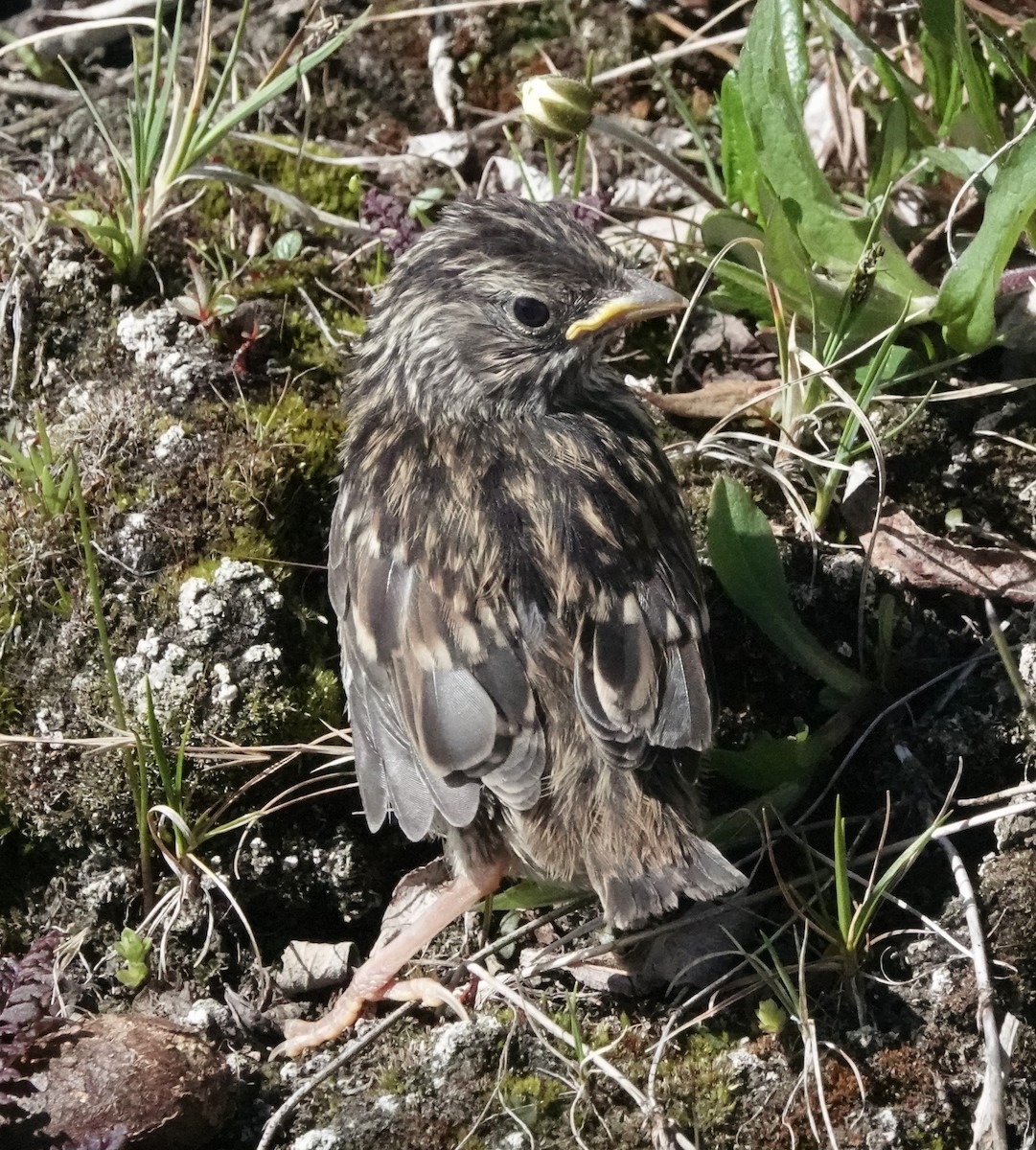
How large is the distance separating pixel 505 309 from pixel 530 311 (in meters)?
0.06

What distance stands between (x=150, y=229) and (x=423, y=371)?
1139 mm

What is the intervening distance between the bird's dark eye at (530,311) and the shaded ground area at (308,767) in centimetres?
81

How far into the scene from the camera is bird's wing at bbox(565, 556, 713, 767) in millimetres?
3061

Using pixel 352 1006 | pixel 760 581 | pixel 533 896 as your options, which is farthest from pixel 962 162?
pixel 352 1006

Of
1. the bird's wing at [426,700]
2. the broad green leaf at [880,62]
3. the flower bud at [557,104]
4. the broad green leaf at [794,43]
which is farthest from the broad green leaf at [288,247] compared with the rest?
the broad green leaf at [880,62]

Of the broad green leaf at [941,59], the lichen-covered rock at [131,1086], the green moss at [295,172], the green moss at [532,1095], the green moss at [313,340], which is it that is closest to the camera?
the lichen-covered rock at [131,1086]

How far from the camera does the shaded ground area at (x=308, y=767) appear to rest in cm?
306

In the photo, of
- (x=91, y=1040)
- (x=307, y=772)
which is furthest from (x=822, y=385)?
(x=91, y=1040)

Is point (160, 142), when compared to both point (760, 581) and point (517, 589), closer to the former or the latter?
point (517, 589)

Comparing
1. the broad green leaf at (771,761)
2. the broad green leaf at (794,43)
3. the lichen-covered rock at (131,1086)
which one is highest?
the broad green leaf at (794,43)

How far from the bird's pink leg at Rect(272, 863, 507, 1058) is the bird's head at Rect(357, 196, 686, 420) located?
119cm

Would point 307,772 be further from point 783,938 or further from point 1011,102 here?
point 1011,102

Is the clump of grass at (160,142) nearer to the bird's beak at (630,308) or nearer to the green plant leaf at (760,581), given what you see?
the bird's beak at (630,308)

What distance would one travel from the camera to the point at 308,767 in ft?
12.4
